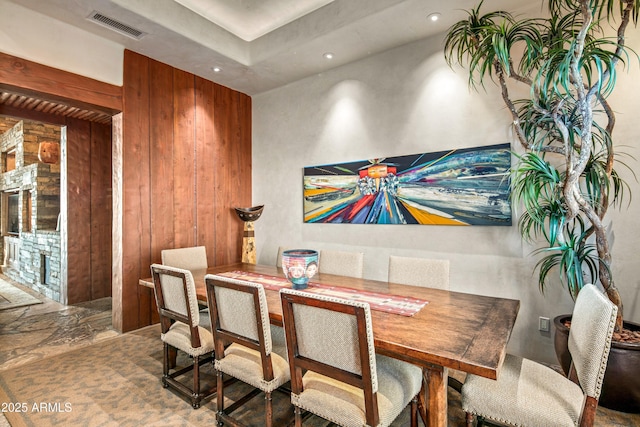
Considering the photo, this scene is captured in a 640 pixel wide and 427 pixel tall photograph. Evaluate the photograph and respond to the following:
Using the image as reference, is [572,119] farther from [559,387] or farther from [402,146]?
[559,387]

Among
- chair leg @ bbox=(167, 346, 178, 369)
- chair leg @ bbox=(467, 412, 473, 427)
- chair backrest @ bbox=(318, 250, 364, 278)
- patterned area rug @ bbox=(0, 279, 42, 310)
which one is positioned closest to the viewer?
chair leg @ bbox=(467, 412, 473, 427)

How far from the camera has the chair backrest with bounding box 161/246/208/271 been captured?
3153 mm

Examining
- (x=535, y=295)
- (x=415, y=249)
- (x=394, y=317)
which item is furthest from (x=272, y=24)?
(x=535, y=295)

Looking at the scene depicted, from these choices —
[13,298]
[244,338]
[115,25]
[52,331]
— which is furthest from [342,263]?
[13,298]

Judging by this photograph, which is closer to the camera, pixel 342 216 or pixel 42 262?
pixel 342 216

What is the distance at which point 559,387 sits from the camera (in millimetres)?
1508

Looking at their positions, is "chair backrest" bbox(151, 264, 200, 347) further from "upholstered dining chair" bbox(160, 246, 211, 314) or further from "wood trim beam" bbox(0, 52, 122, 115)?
"wood trim beam" bbox(0, 52, 122, 115)

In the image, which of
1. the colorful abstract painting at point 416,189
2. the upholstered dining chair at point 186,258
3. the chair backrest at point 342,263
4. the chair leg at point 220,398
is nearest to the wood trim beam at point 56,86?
the upholstered dining chair at point 186,258

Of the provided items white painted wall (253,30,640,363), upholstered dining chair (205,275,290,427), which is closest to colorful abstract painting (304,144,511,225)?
white painted wall (253,30,640,363)

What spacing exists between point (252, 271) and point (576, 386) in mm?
2397

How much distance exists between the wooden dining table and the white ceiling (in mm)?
2471

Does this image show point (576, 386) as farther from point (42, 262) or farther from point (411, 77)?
point (42, 262)

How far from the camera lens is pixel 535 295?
279cm

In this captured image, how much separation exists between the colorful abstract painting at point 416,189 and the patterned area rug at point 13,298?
13.8ft
